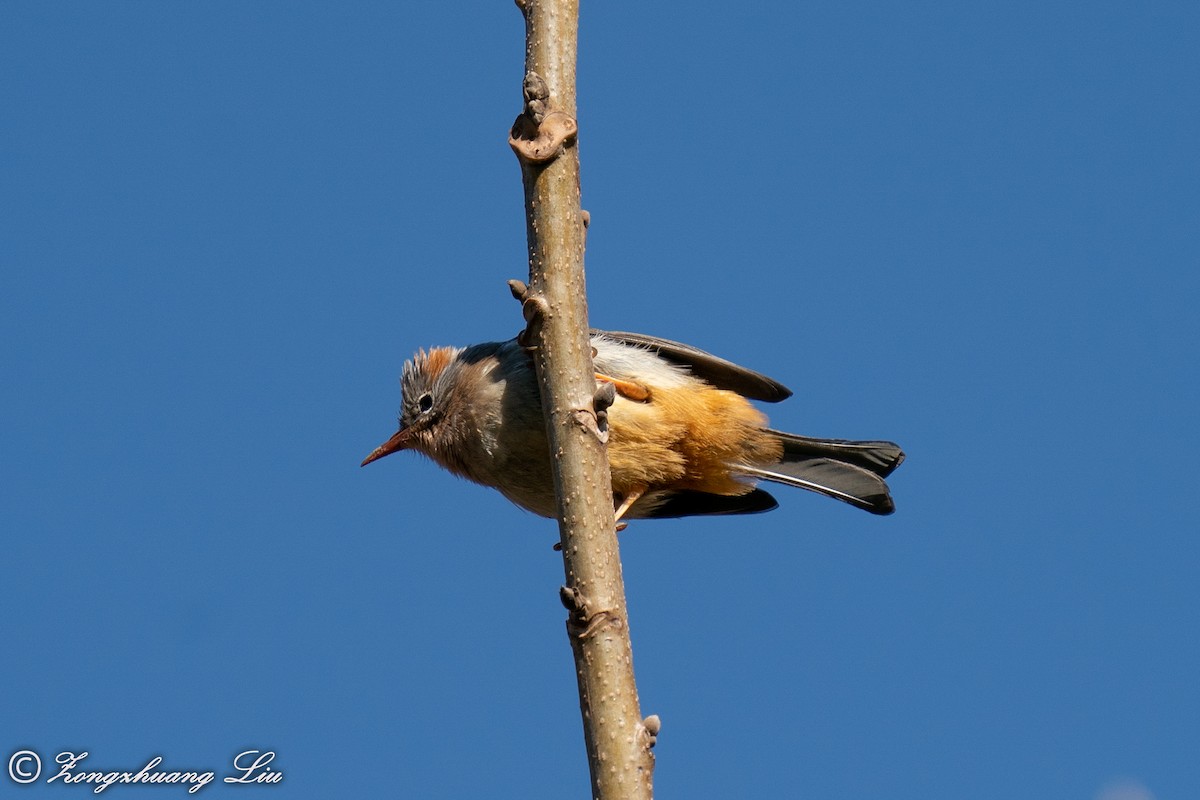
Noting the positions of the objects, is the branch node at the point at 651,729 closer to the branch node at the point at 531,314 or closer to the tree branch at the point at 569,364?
the tree branch at the point at 569,364

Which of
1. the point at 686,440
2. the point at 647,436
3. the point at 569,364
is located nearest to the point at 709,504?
the point at 686,440

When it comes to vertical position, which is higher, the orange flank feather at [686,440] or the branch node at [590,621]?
the orange flank feather at [686,440]

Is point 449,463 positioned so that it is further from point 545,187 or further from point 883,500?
point 545,187

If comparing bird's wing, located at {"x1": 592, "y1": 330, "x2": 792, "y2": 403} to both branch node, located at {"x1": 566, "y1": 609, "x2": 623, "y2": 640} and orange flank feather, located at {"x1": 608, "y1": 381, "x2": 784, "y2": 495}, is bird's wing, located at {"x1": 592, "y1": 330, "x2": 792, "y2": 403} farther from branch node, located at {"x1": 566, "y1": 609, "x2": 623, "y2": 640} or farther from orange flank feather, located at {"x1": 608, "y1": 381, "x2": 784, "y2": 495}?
branch node, located at {"x1": 566, "y1": 609, "x2": 623, "y2": 640}

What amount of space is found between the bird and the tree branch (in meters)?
1.79

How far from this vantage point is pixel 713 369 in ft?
19.8

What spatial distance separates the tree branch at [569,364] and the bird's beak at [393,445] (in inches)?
108

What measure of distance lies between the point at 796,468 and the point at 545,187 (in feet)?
10.8

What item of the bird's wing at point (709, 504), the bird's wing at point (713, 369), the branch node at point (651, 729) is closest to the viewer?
the branch node at point (651, 729)

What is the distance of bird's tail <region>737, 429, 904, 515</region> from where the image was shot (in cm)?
622

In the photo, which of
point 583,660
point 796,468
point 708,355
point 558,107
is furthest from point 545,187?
point 796,468

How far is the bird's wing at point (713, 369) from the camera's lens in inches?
233

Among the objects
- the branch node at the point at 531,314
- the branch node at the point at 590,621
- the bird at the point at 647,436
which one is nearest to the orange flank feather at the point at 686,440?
the bird at the point at 647,436

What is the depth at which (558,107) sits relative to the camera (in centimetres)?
344
